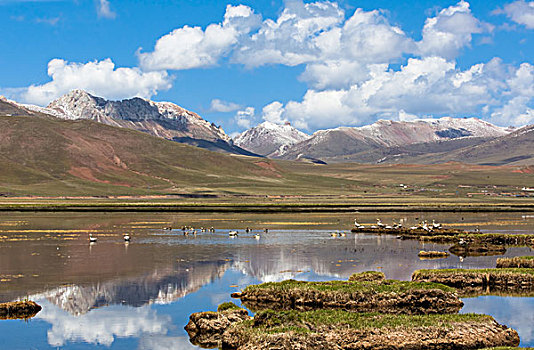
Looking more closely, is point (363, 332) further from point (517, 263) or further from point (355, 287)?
point (517, 263)

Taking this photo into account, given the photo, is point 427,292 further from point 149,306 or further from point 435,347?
point 149,306

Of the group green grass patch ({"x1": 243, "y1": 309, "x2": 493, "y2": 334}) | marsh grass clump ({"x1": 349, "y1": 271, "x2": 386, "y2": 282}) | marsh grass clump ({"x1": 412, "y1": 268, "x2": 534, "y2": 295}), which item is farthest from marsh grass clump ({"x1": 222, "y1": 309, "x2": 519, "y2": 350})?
marsh grass clump ({"x1": 412, "y1": 268, "x2": 534, "y2": 295})

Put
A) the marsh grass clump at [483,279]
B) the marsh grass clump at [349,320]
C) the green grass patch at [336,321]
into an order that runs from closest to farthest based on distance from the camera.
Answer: the green grass patch at [336,321], the marsh grass clump at [349,320], the marsh grass clump at [483,279]

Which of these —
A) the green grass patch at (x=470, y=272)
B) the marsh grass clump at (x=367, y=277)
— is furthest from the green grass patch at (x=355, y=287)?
the green grass patch at (x=470, y=272)

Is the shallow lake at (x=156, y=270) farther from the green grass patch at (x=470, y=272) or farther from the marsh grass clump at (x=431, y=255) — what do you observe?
the green grass patch at (x=470, y=272)

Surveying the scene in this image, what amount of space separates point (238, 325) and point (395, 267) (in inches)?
903

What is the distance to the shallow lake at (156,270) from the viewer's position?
28.7 m

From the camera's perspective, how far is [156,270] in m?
45.1

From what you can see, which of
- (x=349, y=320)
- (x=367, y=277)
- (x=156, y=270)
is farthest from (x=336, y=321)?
(x=156, y=270)

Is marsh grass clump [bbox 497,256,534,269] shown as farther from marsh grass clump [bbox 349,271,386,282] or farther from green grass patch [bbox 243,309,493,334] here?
green grass patch [bbox 243,309,493,334]

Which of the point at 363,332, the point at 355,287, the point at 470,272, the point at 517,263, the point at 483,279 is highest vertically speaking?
the point at 517,263

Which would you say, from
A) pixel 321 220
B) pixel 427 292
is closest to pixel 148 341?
pixel 427 292

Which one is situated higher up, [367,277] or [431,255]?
[431,255]

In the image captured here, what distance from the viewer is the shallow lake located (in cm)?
2872
